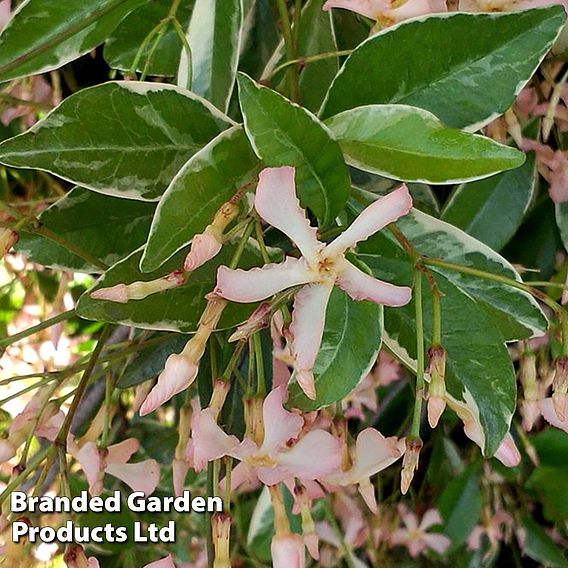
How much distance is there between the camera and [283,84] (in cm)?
46

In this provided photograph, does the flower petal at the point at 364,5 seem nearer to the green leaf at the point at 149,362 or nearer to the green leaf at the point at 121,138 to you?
the green leaf at the point at 121,138

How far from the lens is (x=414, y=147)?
330mm

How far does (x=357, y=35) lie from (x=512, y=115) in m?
0.16

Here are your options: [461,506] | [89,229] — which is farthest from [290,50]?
[461,506]

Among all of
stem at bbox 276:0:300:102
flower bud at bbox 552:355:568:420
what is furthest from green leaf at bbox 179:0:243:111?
flower bud at bbox 552:355:568:420

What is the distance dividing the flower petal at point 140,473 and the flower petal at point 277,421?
0.43 feet

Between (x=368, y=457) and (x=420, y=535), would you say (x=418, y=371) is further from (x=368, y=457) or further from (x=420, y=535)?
(x=420, y=535)

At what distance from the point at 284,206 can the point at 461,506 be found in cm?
64

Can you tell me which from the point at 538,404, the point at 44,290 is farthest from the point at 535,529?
the point at 44,290

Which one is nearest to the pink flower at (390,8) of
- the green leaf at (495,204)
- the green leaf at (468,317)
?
the green leaf at (468,317)

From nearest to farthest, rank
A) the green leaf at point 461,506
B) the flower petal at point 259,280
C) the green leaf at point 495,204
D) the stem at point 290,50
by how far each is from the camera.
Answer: the flower petal at point 259,280
the stem at point 290,50
the green leaf at point 495,204
the green leaf at point 461,506

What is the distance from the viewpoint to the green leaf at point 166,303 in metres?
0.36

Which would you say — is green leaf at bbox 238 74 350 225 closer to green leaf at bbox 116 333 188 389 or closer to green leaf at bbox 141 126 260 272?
green leaf at bbox 141 126 260 272

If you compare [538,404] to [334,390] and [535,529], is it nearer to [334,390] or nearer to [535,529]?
[334,390]
